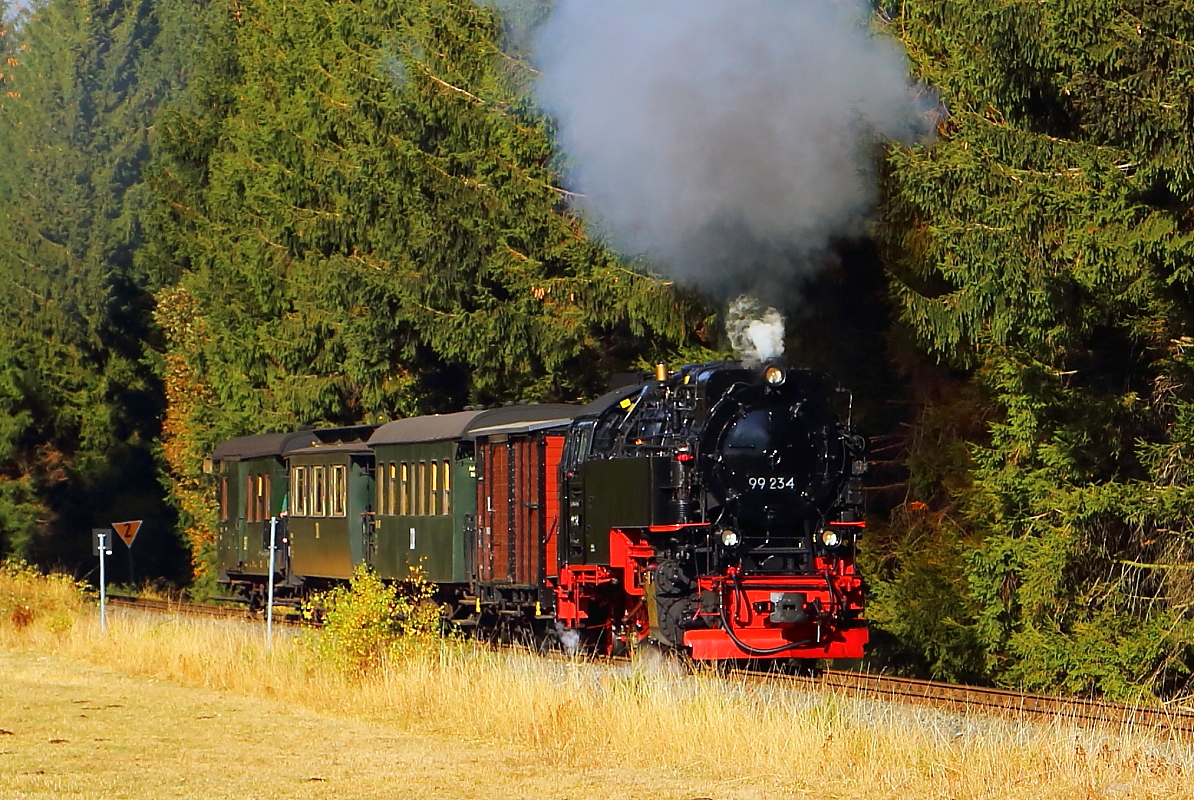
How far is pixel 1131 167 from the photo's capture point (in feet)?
44.1

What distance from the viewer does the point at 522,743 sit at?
12.0 meters

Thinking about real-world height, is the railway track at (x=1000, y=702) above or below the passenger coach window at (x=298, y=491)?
below

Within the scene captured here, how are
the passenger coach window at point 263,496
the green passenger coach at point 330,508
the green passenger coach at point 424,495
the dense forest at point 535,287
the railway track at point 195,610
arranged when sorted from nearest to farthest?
the dense forest at point 535,287
the green passenger coach at point 424,495
the green passenger coach at point 330,508
the railway track at point 195,610
the passenger coach window at point 263,496

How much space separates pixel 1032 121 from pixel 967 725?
5456 millimetres

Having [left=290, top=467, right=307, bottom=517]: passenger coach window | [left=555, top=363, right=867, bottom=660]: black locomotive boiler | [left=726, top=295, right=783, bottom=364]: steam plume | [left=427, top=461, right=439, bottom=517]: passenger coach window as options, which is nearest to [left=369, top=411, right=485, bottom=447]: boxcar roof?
[left=427, top=461, right=439, bottom=517]: passenger coach window

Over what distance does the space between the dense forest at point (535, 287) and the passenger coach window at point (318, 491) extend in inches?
93.1

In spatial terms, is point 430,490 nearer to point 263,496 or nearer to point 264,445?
point 263,496

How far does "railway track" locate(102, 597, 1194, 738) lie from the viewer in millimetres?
11555

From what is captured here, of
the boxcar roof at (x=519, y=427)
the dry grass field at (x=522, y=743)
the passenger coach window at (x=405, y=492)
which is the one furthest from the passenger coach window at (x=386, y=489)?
the dry grass field at (x=522, y=743)

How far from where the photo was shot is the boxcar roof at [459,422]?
62.8 feet

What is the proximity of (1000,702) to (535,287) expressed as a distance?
11.5 metres

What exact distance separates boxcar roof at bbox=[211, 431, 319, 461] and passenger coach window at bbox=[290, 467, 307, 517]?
0.65 meters

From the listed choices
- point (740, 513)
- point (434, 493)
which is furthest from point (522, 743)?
point (434, 493)

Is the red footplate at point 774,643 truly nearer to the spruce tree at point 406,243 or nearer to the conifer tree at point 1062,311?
the conifer tree at point 1062,311
